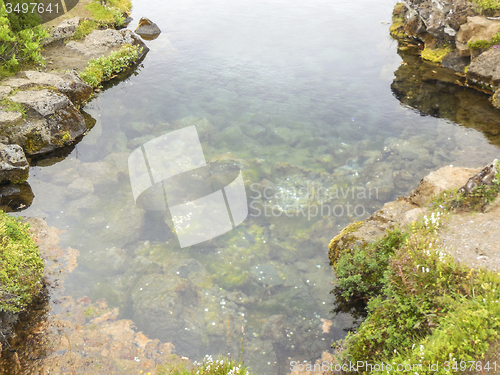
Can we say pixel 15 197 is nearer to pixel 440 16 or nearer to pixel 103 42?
pixel 103 42

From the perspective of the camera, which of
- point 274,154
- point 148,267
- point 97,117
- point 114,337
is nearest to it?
point 114,337

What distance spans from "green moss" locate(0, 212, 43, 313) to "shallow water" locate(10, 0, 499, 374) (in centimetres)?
136

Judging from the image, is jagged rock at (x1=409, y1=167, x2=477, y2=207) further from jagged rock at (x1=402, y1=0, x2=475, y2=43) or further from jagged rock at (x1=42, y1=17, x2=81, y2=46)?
jagged rock at (x1=42, y1=17, x2=81, y2=46)

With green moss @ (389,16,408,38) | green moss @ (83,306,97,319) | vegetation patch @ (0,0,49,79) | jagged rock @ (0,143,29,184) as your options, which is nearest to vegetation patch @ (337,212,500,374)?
green moss @ (83,306,97,319)

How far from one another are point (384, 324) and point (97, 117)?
64.5ft

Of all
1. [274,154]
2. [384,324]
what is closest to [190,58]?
[274,154]

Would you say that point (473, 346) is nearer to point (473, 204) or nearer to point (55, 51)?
point (473, 204)

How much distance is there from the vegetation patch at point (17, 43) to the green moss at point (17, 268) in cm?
1297

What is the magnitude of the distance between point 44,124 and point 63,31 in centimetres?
1325

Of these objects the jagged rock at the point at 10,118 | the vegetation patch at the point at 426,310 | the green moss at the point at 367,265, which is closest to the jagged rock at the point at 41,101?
the jagged rock at the point at 10,118

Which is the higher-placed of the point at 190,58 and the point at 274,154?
the point at 190,58

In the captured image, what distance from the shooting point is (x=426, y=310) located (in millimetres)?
6965

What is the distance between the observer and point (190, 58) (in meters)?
26.8

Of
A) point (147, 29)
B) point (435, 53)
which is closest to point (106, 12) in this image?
point (147, 29)
